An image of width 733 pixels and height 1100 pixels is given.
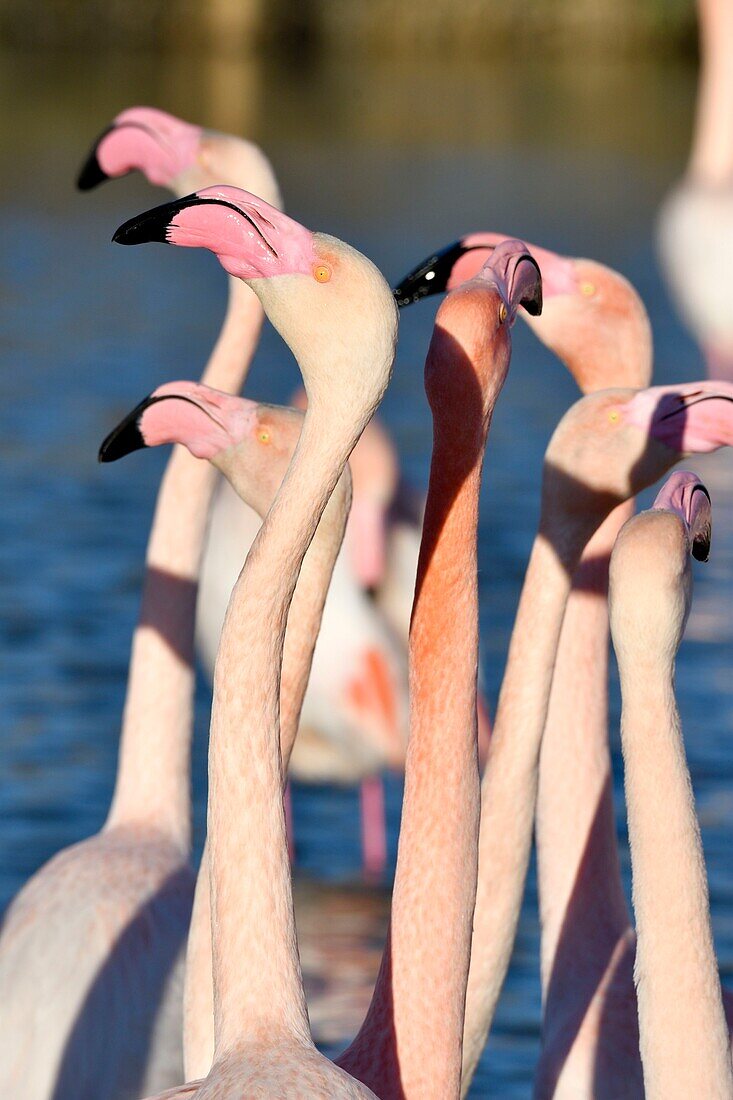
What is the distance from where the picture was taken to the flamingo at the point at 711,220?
407 inches

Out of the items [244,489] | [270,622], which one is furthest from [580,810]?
[270,622]

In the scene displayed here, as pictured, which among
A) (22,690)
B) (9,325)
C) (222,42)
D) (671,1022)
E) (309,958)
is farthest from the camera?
(222,42)

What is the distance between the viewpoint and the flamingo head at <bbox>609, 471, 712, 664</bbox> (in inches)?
108

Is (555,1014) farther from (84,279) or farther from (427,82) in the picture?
(427,82)

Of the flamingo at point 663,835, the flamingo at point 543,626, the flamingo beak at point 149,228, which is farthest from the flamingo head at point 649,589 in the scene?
the flamingo beak at point 149,228

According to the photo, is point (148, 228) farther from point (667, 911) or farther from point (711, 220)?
point (711, 220)

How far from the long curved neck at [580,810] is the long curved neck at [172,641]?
797 mm

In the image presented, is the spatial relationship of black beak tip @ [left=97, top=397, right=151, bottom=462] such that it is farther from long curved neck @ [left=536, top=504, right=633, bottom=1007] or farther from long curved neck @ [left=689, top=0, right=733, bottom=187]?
long curved neck @ [left=689, top=0, right=733, bottom=187]

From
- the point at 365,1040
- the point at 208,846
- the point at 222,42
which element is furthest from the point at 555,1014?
the point at 222,42

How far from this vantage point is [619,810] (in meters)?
6.46

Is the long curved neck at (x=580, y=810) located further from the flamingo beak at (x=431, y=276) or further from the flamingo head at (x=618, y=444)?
the flamingo beak at (x=431, y=276)

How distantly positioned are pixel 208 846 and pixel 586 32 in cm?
2969

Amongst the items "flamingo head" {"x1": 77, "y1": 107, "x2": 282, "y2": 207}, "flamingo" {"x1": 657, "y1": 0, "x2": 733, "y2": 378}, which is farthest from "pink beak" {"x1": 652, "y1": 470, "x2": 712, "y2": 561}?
"flamingo" {"x1": 657, "y1": 0, "x2": 733, "y2": 378}

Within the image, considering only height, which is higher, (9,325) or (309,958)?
(9,325)
